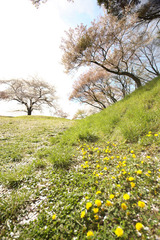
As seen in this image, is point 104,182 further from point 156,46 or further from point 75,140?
point 156,46

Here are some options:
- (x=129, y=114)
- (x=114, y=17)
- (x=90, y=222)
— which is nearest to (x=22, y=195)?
(x=90, y=222)

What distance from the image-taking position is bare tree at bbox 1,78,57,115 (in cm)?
2631

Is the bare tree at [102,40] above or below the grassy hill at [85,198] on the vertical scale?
above

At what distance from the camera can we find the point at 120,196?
179 cm

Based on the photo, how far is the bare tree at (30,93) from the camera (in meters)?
26.3

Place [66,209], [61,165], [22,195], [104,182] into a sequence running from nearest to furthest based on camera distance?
[66,209], [22,195], [104,182], [61,165]

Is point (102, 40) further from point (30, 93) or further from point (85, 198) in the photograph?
point (30, 93)

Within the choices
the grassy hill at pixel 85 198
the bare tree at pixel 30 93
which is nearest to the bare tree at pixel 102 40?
the grassy hill at pixel 85 198

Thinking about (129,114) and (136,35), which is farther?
(136,35)

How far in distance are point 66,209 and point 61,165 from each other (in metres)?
1.41

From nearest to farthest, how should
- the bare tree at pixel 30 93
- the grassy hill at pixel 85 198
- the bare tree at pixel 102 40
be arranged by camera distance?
the grassy hill at pixel 85 198 < the bare tree at pixel 102 40 < the bare tree at pixel 30 93

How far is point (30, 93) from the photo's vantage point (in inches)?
1057

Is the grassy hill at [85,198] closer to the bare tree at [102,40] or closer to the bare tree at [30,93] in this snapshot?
the bare tree at [102,40]

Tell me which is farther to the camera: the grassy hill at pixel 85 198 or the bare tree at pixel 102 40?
the bare tree at pixel 102 40
